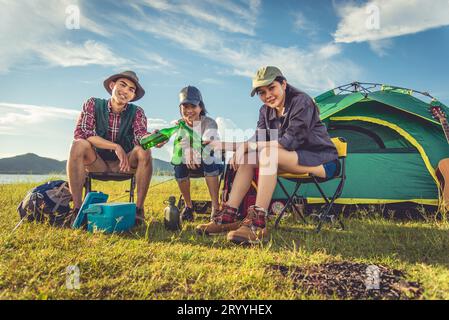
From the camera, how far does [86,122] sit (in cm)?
383

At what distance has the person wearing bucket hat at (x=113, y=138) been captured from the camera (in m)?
3.61

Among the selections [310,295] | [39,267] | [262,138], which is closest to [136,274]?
[39,267]

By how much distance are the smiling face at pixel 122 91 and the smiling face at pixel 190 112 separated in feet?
1.94

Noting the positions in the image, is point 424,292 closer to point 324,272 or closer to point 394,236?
point 324,272

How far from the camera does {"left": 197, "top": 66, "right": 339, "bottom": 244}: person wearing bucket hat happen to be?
10.3 feet

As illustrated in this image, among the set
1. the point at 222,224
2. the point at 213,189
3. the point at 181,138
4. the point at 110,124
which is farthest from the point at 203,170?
the point at 110,124

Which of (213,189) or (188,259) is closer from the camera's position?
(188,259)

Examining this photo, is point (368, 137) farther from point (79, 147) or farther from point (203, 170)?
point (79, 147)

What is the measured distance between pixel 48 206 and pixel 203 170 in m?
1.68

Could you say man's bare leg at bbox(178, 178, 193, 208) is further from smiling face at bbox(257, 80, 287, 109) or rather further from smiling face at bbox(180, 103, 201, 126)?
smiling face at bbox(257, 80, 287, 109)

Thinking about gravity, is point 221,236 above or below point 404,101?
below

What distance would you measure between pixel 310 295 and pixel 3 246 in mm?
2294

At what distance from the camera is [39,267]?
221 cm
